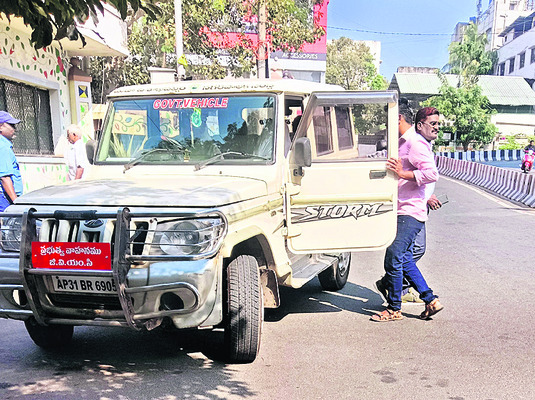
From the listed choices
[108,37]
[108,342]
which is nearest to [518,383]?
[108,342]

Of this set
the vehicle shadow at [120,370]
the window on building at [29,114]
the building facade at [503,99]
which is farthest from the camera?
the building facade at [503,99]

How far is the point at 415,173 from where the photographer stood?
4664 millimetres

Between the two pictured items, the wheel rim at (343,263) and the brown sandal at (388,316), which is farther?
the wheel rim at (343,263)

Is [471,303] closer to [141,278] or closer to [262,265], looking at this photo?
[262,265]

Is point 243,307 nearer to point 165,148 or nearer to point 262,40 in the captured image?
point 165,148

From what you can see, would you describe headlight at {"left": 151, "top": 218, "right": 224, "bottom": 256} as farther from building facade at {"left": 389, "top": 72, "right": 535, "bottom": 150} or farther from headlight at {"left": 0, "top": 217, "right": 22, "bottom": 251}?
building facade at {"left": 389, "top": 72, "right": 535, "bottom": 150}

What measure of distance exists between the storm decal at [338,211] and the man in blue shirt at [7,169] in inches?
133

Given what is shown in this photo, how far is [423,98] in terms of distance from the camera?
4847 cm

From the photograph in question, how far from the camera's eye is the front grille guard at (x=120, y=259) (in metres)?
3.15

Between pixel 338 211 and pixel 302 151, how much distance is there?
27.3 inches

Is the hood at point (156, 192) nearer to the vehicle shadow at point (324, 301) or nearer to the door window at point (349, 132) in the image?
the door window at point (349, 132)

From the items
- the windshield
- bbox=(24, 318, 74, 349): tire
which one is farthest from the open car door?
bbox=(24, 318, 74, 349): tire

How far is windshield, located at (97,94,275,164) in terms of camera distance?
453 cm

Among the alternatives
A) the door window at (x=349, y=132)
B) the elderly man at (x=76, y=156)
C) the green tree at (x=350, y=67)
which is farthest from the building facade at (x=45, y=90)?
the green tree at (x=350, y=67)
